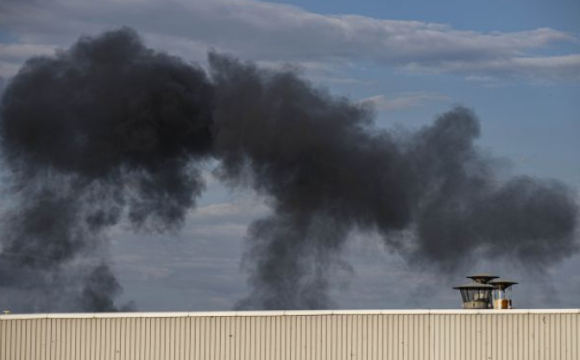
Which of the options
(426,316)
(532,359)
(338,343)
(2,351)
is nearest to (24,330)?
(2,351)

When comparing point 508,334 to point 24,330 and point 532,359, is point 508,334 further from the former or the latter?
point 24,330

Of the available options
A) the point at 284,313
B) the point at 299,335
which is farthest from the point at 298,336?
the point at 284,313

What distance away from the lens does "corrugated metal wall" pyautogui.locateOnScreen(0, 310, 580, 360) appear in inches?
1961

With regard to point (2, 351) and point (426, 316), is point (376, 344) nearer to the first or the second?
point (426, 316)

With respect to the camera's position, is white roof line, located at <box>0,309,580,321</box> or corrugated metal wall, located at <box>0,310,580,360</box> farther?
white roof line, located at <box>0,309,580,321</box>

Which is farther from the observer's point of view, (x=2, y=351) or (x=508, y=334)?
(x=2, y=351)

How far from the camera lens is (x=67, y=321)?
52.9 metres

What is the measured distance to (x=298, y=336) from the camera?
5116 cm

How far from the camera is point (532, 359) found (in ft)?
163

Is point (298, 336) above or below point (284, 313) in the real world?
below

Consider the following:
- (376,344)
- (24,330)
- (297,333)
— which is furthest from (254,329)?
(24,330)

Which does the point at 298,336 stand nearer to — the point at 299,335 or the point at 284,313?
the point at 299,335

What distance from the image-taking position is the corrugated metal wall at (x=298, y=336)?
49.8m

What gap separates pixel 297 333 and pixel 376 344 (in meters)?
3.19
